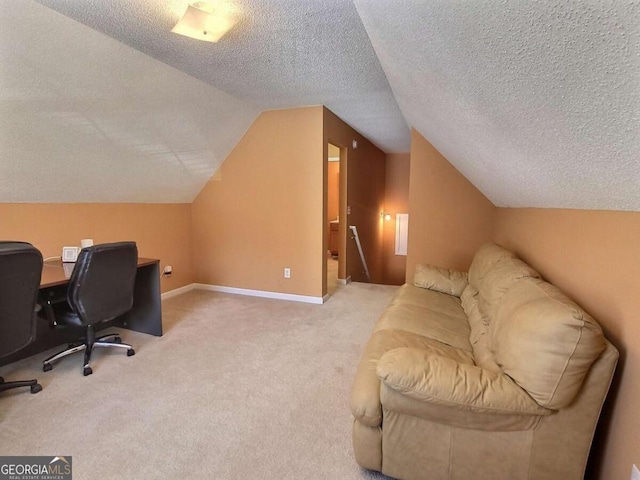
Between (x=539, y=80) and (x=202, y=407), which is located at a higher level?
(x=539, y=80)

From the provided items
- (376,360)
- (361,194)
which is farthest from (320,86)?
(376,360)

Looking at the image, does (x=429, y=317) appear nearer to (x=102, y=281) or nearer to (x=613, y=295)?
(x=613, y=295)

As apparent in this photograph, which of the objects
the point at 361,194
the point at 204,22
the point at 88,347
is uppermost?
the point at 204,22

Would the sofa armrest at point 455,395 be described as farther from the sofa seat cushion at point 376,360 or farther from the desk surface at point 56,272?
the desk surface at point 56,272

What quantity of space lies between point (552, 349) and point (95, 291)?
2673 mm

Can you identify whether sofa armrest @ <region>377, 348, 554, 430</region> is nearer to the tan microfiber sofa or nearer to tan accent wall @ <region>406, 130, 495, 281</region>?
the tan microfiber sofa

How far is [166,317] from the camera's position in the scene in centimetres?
342

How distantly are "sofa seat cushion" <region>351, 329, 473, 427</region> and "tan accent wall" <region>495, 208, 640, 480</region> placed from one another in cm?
57

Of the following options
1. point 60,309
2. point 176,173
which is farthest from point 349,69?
point 60,309

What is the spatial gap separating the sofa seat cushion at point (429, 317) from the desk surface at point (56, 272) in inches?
84.4

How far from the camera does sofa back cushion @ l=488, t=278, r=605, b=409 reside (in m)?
1.11

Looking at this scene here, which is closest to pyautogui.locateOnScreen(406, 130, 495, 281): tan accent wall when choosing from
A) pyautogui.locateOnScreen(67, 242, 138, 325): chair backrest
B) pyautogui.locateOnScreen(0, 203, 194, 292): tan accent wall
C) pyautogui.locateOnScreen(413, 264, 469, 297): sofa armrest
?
pyautogui.locateOnScreen(413, 264, 469, 297): sofa armrest

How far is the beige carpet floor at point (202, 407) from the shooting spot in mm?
1543

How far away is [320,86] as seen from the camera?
3.07 meters
